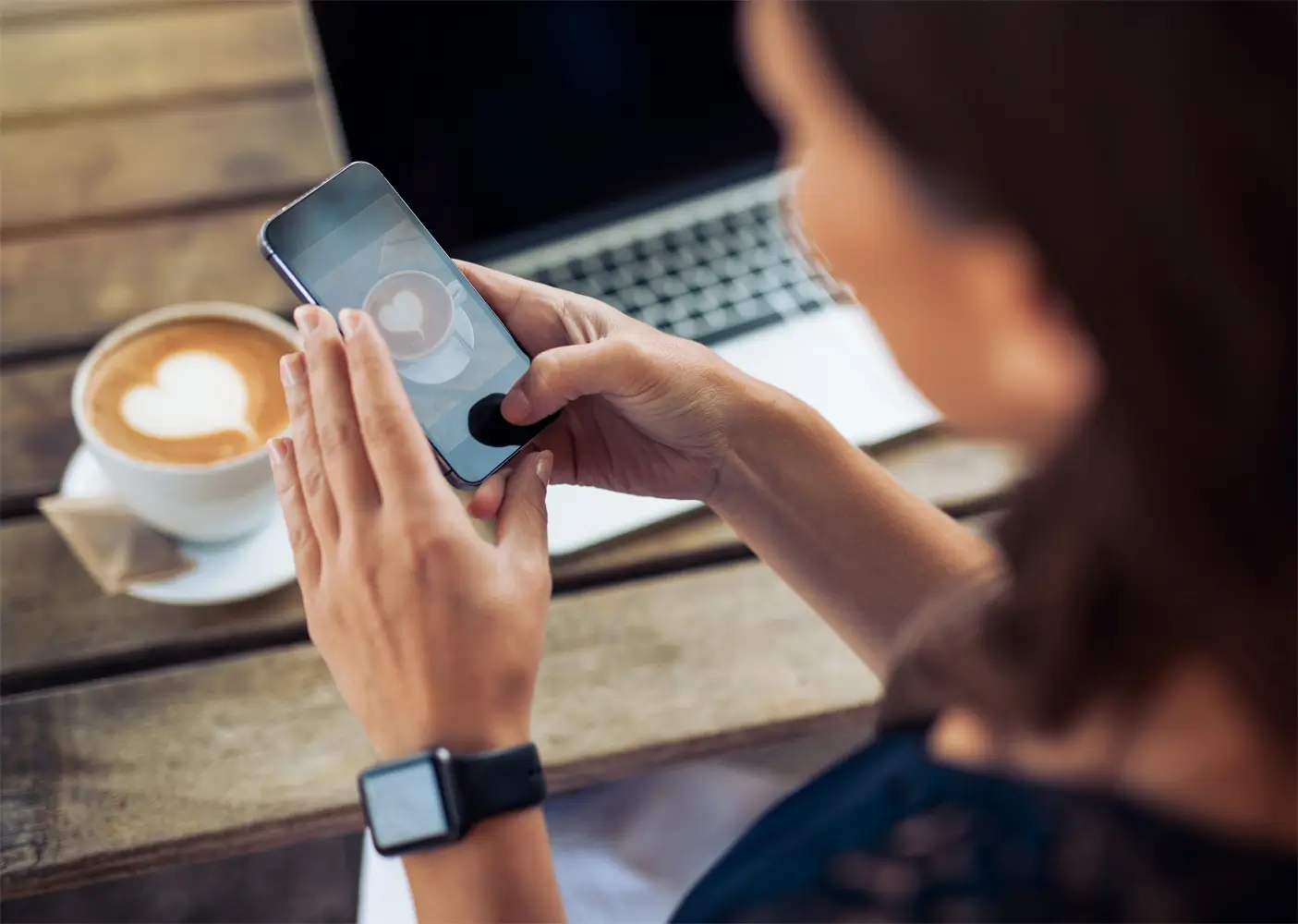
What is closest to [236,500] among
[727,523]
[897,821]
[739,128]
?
[727,523]

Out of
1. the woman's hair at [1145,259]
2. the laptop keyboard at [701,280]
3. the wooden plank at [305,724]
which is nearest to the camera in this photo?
the woman's hair at [1145,259]

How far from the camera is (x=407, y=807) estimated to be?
50 centimetres

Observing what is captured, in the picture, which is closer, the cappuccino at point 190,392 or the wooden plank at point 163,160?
the cappuccino at point 190,392

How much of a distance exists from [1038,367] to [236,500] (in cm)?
46

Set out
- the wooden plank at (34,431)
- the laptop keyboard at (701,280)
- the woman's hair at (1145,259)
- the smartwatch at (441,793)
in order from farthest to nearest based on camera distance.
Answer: the laptop keyboard at (701,280), the wooden plank at (34,431), the smartwatch at (441,793), the woman's hair at (1145,259)

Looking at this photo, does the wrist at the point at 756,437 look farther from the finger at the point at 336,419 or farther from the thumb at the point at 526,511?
the finger at the point at 336,419

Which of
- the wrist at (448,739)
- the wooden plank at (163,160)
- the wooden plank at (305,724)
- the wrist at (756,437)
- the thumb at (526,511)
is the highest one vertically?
the wooden plank at (163,160)

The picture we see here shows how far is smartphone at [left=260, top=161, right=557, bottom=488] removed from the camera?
62cm

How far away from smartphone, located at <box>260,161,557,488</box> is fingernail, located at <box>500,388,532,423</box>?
1 centimetres

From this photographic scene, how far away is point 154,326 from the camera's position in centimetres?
A: 69

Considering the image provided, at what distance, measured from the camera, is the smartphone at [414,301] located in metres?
0.62

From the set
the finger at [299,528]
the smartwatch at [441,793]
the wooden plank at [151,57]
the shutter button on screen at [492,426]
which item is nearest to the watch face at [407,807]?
the smartwatch at [441,793]

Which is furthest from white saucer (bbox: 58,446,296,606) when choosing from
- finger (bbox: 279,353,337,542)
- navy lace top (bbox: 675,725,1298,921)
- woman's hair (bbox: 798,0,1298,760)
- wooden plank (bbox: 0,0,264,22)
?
wooden plank (bbox: 0,0,264,22)

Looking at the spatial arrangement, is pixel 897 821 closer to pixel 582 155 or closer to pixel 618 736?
pixel 618 736
